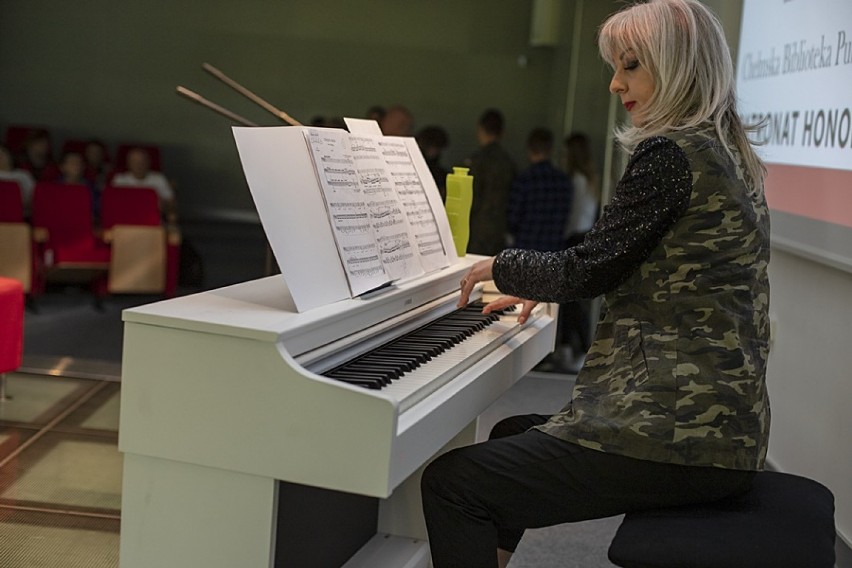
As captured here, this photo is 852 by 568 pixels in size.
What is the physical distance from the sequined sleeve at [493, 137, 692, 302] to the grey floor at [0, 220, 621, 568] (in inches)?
52.2

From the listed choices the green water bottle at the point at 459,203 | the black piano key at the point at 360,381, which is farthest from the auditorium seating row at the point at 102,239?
the black piano key at the point at 360,381

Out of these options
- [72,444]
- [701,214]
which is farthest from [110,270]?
[701,214]

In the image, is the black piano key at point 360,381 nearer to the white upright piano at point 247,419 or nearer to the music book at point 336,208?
the white upright piano at point 247,419

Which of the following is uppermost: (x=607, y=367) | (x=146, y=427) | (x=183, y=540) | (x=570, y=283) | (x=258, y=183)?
(x=258, y=183)

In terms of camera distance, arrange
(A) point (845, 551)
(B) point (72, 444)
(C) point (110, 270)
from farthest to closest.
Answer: (C) point (110, 270), (B) point (72, 444), (A) point (845, 551)

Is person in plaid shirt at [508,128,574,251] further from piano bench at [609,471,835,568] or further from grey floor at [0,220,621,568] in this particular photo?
piano bench at [609,471,835,568]

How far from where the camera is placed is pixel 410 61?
7.39m

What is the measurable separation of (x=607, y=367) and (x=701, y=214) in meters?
0.35

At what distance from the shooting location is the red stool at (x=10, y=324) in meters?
4.21

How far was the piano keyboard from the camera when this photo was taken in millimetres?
2088

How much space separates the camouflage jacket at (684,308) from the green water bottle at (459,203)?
3.84 feet

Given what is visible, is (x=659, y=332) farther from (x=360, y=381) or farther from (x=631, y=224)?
(x=360, y=381)

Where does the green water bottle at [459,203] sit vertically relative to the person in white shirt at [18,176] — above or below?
above

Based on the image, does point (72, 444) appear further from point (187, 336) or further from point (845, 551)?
point (845, 551)
